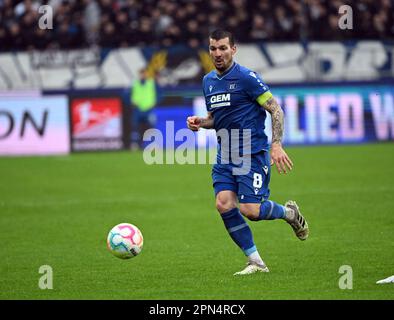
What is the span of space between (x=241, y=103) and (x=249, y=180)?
0.78 meters

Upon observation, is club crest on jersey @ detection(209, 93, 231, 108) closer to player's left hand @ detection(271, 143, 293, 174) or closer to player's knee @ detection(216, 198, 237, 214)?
player's left hand @ detection(271, 143, 293, 174)

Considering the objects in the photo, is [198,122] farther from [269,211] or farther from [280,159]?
[269,211]

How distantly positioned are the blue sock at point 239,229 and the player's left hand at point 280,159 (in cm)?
72

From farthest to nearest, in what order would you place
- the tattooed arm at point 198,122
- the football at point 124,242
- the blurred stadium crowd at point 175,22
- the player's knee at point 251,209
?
the blurred stadium crowd at point 175,22 → the tattooed arm at point 198,122 → the football at point 124,242 → the player's knee at point 251,209

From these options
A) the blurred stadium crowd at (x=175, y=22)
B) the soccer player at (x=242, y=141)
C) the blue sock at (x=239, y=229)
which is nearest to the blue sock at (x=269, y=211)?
the soccer player at (x=242, y=141)

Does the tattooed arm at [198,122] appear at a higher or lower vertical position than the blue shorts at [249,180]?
higher

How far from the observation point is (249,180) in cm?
890

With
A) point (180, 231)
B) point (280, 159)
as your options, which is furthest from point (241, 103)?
point (180, 231)

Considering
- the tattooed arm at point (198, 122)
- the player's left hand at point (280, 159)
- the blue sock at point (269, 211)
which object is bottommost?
the blue sock at point (269, 211)

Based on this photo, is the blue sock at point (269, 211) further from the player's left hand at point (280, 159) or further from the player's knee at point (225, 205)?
the player's left hand at point (280, 159)

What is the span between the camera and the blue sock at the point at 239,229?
907 centimetres

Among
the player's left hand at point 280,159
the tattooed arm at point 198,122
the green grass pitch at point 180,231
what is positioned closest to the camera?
the green grass pitch at point 180,231

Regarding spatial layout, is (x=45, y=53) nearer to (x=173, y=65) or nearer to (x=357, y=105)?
(x=173, y=65)

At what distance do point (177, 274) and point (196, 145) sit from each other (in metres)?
14.6
